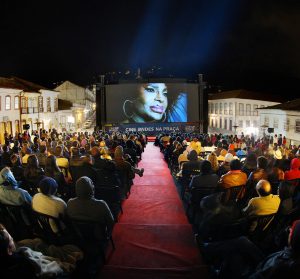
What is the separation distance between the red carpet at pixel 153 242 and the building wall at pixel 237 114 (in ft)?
128

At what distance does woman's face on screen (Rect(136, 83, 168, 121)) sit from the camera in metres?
33.7

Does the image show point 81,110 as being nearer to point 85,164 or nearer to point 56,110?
point 56,110

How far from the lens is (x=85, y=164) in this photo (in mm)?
7492

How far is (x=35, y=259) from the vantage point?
3.47m

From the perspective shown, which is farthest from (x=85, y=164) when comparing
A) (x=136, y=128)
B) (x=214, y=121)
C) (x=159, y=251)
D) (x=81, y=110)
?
(x=214, y=121)

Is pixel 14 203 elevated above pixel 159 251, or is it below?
above

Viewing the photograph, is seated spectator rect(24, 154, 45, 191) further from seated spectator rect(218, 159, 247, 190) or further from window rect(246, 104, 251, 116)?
window rect(246, 104, 251, 116)

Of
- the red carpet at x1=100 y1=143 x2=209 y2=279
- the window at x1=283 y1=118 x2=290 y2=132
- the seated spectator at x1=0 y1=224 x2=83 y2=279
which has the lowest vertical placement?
the red carpet at x1=100 y1=143 x2=209 y2=279

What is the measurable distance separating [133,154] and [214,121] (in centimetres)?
4818

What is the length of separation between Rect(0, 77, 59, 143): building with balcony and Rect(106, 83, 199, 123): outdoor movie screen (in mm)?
6739

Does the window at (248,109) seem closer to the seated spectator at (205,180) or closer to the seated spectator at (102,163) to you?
the seated spectator at (102,163)

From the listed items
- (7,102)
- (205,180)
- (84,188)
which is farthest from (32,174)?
(7,102)

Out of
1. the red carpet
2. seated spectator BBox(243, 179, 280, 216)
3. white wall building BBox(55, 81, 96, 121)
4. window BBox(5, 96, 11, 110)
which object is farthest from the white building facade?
seated spectator BBox(243, 179, 280, 216)

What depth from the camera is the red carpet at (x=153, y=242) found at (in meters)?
4.54
